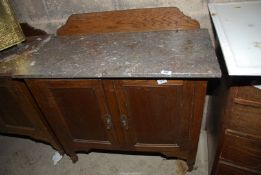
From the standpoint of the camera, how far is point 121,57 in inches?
44.9

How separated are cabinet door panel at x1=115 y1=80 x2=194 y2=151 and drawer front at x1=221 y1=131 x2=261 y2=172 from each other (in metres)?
0.22

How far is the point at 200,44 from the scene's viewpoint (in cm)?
116

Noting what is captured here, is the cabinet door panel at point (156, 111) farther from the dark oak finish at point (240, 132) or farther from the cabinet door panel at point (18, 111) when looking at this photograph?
the cabinet door panel at point (18, 111)

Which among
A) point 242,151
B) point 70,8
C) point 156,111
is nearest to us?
point 242,151

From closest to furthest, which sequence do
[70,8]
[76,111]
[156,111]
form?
1. [156,111]
2. [76,111]
3. [70,8]

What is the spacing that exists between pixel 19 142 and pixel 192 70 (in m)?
1.71

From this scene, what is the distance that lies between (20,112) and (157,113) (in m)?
0.93

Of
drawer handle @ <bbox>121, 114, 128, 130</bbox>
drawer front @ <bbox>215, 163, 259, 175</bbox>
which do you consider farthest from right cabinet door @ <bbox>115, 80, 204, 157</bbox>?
drawer front @ <bbox>215, 163, 259, 175</bbox>

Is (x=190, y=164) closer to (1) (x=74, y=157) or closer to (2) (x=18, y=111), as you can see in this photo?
(1) (x=74, y=157)

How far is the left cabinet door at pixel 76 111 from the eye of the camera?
1147mm

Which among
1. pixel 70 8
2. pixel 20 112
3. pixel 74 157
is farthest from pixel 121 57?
pixel 74 157

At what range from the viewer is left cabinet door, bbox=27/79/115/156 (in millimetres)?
1147

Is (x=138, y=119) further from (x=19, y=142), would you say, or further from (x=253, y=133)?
(x=19, y=142)

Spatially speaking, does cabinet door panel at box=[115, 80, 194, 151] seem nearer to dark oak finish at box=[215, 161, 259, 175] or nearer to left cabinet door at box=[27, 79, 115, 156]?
left cabinet door at box=[27, 79, 115, 156]
